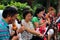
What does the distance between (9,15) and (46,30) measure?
108 inches

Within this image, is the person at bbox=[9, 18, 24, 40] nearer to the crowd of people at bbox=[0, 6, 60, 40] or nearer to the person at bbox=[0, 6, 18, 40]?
the crowd of people at bbox=[0, 6, 60, 40]

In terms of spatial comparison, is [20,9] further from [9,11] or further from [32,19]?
[9,11]

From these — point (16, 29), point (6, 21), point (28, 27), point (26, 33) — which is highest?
point (6, 21)

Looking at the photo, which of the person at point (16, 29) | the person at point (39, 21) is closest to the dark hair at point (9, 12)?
the person at point (16, 29)

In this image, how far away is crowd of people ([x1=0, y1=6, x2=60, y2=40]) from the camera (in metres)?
5.70

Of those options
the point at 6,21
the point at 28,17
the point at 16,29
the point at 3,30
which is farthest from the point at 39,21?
the point at 3,30

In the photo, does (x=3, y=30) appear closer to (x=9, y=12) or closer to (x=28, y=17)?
(x=9, y=12)

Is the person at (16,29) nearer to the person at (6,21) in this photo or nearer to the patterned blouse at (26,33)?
the patterned blouse at (26,33)

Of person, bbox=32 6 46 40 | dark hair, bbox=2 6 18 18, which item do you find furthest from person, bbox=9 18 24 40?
person, bbox=32 6 46 40

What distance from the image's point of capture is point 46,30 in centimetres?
838

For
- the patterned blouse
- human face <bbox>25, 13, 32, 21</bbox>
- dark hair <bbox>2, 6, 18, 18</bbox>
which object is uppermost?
dark hair <bbox>2, 6, 18, 18</bbox>

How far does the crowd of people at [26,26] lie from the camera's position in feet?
18.7

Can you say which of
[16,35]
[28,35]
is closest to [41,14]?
[28,35]

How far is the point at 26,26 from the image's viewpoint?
24.0 feet
